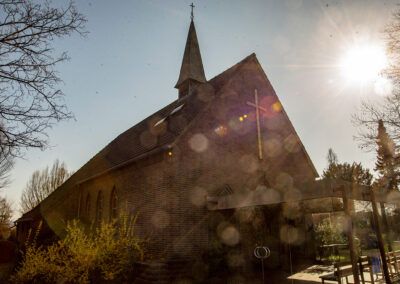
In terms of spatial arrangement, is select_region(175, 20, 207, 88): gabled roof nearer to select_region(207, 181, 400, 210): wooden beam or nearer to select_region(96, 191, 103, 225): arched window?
select_region(96, 191, 103, 225): arched window

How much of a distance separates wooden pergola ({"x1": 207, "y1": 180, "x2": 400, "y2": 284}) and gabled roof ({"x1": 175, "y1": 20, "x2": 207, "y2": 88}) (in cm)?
1130

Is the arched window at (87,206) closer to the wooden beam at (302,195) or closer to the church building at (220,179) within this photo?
the church building at (220,179)

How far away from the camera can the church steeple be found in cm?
1888

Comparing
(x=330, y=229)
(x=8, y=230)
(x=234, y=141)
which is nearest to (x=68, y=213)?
(x=234, y=141)

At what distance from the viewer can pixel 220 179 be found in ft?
38.2

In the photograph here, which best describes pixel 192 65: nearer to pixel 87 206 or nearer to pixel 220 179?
pixel 220 179

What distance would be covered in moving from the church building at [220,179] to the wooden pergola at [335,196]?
49mm

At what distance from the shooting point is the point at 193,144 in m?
11.3

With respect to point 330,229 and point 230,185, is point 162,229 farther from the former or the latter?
point 330,229

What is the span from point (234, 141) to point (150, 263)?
625cm

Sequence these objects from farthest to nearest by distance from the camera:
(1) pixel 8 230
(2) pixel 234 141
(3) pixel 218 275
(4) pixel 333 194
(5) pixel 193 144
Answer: (1) pixel 8 230
(2) pixel 234 141
(5) pixel 193 144
(3) pixel 218 275
(4) pixel 333 194

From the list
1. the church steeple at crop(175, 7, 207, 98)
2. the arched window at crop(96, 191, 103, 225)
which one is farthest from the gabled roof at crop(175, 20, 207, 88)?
the arched window at crop(96, 191, 103, 225)

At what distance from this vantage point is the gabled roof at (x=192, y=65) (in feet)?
62.5

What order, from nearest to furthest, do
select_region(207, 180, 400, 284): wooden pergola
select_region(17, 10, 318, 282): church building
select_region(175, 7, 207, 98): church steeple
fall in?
select_region(207, 180, 400, 284): wooden pergola, select_region(17, 10, 318, 282): church building, select_region(175, 7, 207, 98): church steeple
